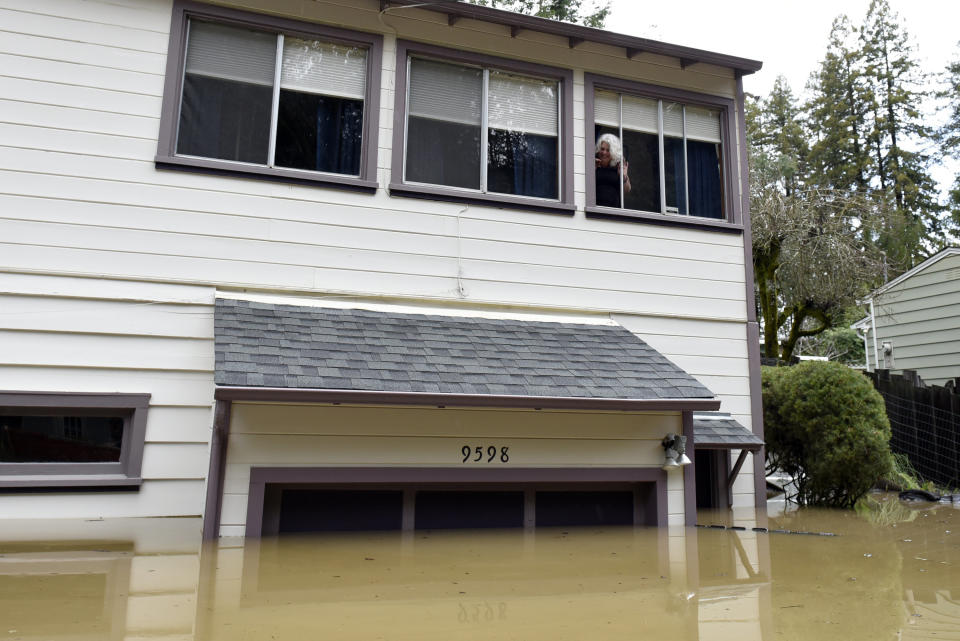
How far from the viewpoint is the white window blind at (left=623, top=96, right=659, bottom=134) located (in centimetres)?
794

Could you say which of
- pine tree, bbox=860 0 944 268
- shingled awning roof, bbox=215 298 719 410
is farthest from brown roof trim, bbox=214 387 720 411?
pine tree, bbox=860 0 944 268

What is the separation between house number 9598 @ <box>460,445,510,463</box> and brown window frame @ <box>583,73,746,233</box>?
2.93 m

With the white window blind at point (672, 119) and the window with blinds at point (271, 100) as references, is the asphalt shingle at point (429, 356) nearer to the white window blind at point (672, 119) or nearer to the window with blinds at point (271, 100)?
the window with blinds at point (271, 100)

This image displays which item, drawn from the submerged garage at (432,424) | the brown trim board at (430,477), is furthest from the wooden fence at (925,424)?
the brown trim board at (430,477)

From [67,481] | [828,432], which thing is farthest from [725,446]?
[67,481]

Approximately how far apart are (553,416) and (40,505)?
413 centimetres

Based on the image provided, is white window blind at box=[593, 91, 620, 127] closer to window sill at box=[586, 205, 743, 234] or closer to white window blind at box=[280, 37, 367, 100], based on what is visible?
window sill at box=[586, 205, 743, 234]

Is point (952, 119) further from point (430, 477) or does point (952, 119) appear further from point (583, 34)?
point (430, 477)

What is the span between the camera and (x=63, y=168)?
6.04 m

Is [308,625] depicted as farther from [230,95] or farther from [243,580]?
[230,95]

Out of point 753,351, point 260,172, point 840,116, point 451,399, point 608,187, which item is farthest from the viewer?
point 840,116

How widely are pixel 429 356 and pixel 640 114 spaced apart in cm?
412

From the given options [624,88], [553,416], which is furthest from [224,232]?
[624,88]

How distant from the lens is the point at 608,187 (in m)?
7.70
